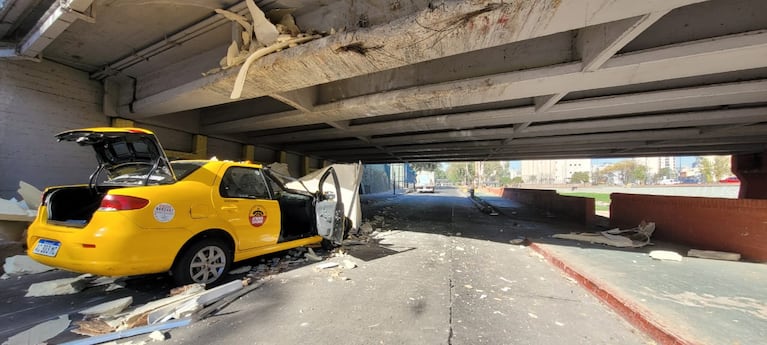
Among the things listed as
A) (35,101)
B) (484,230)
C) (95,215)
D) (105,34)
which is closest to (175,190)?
(95,215)

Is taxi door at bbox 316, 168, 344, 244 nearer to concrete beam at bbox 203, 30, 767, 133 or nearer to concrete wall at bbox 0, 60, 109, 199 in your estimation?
concrete beam at bbox 203, 30, 767, 133

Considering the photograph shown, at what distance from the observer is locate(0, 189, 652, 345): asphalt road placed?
2.88 meters

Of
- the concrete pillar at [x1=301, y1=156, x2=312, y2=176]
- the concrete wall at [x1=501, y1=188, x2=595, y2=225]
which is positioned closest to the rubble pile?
the concrete wall at [x1=501, y1=188, x2=595, y2=225]

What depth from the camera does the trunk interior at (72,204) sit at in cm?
368

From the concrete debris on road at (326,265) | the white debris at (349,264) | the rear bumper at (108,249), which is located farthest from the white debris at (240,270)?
the white debris at (349,264)

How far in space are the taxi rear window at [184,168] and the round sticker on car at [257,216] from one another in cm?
95

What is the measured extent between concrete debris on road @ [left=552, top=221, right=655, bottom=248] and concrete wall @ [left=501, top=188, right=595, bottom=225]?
269 cm

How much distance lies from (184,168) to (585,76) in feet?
21.8

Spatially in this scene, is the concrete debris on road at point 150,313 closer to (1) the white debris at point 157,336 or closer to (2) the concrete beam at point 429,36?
(1) the white debris at point 157,336

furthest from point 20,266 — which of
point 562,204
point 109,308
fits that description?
point 562,204

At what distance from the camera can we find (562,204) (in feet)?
45.5

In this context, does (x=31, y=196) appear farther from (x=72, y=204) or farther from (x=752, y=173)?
(x=752, y=173)

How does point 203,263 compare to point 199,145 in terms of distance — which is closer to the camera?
point 203,263

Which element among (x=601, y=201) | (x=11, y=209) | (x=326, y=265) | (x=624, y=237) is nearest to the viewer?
(x=326, y=265)
